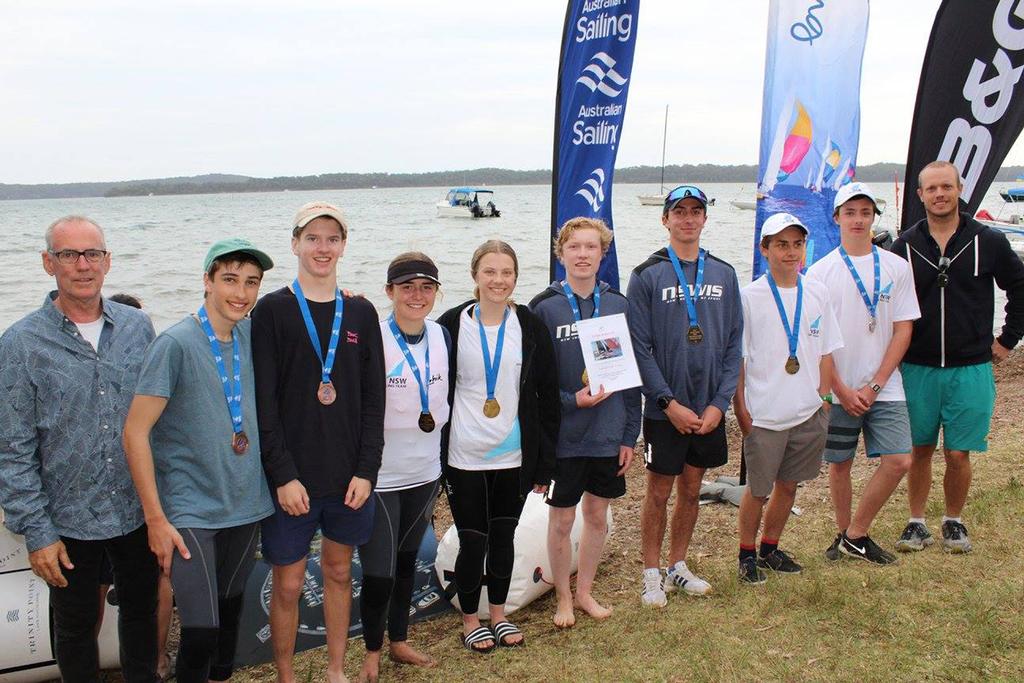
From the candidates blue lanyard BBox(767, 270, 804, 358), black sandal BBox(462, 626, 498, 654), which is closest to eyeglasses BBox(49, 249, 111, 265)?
black sandal BBox(462, 626, 498, 654)

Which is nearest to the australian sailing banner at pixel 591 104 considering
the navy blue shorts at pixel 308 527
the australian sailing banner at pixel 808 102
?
the australian sailing banner at pixel 808 102

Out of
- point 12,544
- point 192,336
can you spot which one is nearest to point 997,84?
point 192,336

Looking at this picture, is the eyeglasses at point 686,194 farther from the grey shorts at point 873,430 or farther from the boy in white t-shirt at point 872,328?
the grey shorts at point 873,430

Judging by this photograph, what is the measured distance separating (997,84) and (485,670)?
4.95 metres

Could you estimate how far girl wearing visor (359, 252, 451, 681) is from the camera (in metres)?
3.42

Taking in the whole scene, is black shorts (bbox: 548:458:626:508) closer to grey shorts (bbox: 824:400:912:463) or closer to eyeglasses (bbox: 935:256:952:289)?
grey shorts (bbox: 824:400:912:463)

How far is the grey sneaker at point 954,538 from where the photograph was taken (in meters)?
4.44

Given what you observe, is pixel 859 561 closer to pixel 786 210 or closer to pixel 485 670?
pixel 485 670

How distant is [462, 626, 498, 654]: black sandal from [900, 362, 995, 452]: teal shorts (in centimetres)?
264

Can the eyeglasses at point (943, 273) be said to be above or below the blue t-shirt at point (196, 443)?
above

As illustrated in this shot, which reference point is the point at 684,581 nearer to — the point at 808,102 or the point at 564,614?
the point at 564,614

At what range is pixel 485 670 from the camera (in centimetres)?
372

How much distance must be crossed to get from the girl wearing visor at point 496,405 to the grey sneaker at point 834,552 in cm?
188

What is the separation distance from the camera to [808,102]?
19.1ft
